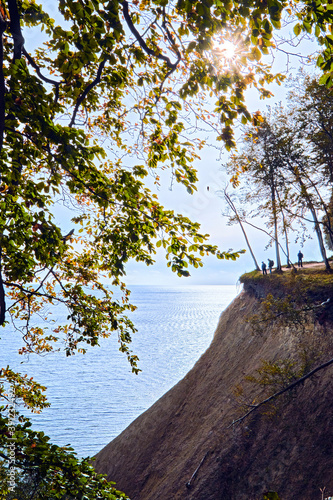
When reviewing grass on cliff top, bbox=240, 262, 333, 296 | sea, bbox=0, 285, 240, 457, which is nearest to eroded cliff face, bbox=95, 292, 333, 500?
grass on cliff top, bbox=240, 262, 333, 296

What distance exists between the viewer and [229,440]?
1847 cm

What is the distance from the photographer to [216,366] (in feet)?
91.9

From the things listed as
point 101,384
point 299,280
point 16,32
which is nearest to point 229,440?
point 299,280

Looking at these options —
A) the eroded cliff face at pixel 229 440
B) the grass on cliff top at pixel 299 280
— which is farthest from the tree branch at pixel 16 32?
the grass on cliff top at pixel 299 280

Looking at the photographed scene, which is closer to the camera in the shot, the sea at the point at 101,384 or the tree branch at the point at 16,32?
the tree branch at the point at 16,32

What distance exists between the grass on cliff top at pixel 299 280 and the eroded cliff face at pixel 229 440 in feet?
7.59

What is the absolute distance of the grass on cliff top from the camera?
19062 millimetres

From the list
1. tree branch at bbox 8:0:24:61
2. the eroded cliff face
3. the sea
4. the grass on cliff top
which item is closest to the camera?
tree branch at bbox 8:0:24:61

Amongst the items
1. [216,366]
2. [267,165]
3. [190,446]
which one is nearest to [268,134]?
[267,165]

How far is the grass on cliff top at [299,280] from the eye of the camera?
19062 mm

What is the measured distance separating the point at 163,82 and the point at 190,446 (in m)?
20.8

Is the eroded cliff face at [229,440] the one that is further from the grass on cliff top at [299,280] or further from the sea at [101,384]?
the sea at [101,384]

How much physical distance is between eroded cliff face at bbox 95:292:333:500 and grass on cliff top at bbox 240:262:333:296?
2314 mm

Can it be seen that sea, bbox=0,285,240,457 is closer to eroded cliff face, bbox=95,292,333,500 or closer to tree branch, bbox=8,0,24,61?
eroded cliff face, bbox=95,292,333,500
